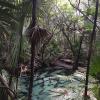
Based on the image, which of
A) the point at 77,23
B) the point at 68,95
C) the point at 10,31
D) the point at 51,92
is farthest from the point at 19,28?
the point at 77,23

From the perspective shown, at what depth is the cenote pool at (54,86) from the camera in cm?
1119

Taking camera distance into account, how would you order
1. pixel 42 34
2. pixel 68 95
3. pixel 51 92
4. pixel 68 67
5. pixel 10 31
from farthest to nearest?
pixel 68 67 → pixel 51 92 → pixel 68 95 → pixel 10 31 → pixel 42 34

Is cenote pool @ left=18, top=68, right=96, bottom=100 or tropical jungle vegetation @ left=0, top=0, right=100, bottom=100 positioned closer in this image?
tropical jungle vegetation @ left=0, top=0, right=100, bottom=100

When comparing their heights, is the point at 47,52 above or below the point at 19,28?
below

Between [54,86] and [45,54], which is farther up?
[45,54]

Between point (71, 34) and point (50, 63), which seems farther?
point (71, 34)

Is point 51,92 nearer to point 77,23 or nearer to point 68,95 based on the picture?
point 68,95

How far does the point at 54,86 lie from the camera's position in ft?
44.0

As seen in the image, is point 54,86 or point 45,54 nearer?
point 54,86

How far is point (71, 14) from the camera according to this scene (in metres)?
19.2

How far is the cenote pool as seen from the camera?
11.2 m

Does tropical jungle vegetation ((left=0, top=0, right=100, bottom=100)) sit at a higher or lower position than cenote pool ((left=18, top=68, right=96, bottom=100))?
higher

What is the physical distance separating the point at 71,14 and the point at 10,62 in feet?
42.8

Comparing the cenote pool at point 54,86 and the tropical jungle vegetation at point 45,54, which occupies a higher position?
the tropical jungle vegetation at point 45,54
